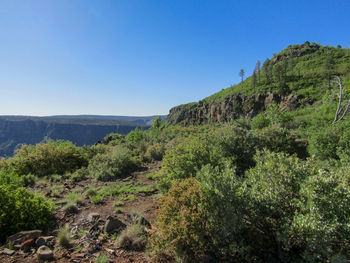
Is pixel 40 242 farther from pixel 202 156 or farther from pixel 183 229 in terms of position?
pixel 202 156

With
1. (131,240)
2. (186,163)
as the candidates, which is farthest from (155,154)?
(131,240)

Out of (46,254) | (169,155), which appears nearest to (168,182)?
(169,155)

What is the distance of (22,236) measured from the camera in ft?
12.9

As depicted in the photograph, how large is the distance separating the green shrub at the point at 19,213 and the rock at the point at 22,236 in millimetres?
379

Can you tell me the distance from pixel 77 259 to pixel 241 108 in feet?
203

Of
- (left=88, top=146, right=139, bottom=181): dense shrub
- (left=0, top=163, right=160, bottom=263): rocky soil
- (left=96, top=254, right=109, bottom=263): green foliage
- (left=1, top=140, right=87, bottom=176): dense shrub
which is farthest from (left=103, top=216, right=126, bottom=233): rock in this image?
(left=1, top=140, right=87, bottom=176): dense shrub

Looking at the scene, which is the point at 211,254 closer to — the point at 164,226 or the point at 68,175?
the point at 164,226

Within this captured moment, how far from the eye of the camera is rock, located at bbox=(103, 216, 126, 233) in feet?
14.8

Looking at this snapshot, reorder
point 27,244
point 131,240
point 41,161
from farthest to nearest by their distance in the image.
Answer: point 41,161 → point 131,240 → point 27,244

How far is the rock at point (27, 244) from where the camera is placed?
366 cm

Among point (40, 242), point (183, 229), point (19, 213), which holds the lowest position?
point (40, 242)

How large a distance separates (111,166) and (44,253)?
26.9 ft

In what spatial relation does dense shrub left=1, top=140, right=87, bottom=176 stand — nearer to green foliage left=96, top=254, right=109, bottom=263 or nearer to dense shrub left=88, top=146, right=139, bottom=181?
dense shrub left=88, top=146, right=139, bottom=181

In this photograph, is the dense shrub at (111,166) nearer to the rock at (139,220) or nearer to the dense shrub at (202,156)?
the dense shrub at (202,156)
